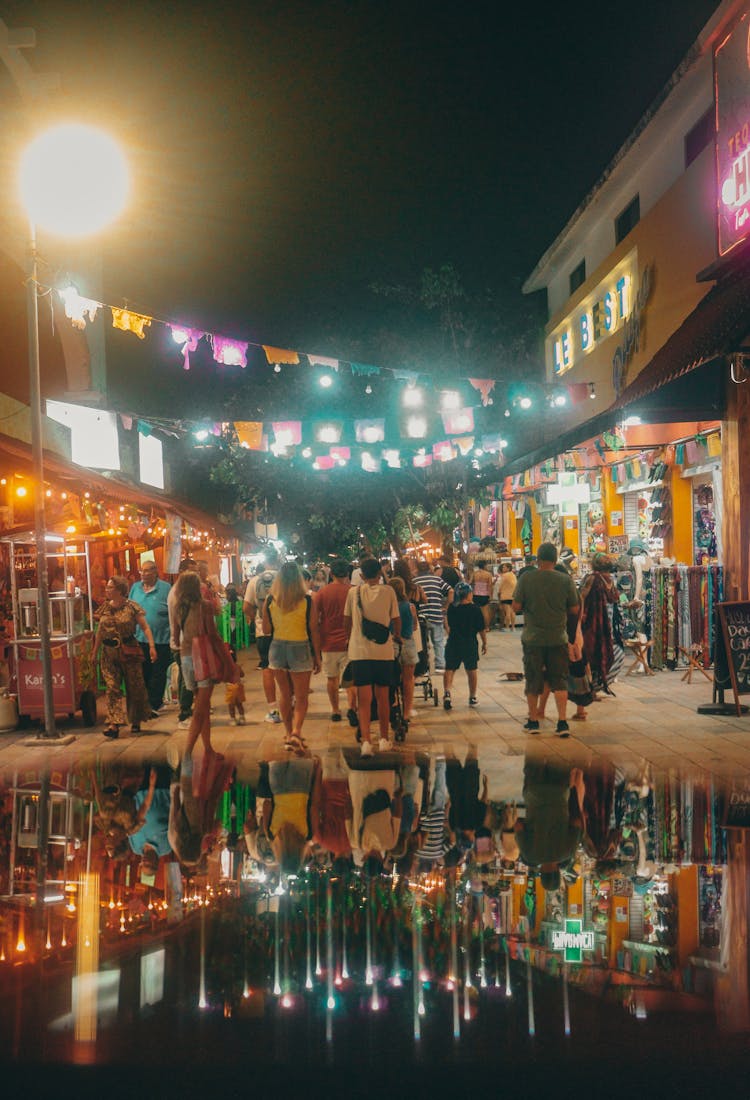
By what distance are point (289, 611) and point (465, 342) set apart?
25.8 metres

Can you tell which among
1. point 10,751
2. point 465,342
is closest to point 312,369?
point 465,342

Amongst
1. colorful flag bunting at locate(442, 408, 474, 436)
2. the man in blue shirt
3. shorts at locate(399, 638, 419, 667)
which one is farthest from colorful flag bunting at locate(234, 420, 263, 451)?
shorts at locate(399, 638, 419, 667)

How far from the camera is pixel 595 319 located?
978 inches

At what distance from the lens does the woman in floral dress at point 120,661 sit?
1173 cm

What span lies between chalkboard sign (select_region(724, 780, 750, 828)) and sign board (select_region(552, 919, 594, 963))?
2.18 metres

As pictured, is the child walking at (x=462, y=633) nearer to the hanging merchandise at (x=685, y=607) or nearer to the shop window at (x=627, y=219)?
the hanging merchandise at (x=685, y=607)

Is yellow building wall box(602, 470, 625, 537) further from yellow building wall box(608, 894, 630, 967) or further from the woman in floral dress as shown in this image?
yellow building wall box(608, 894, 630, 967)

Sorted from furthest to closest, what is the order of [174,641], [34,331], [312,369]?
[312,369], [34,331], [174,641]

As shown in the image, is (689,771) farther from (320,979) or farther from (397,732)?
(320,979)

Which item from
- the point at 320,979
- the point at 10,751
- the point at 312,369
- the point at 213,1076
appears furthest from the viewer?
the point at 312,369

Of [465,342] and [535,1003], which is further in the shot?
[465,342]

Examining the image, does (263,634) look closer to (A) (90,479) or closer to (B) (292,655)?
(B) (292,655)

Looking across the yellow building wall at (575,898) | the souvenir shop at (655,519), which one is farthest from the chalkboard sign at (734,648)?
the yellow building wall at (575,898)

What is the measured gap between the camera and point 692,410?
503 inches
